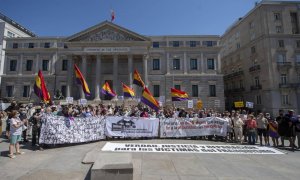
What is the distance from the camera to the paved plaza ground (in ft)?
22.0

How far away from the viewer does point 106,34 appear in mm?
41625

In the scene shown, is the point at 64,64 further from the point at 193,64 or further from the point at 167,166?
the point at 167,166

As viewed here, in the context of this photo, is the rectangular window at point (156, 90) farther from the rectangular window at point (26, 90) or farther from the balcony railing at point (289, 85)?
the rectangular window at point (26, 90)

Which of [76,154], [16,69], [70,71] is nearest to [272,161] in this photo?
[76,154]

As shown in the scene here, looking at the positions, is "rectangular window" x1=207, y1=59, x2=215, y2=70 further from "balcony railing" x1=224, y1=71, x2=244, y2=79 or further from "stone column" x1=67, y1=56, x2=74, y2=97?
"stone column" x1=67, y1=56, x2=74, y2=97

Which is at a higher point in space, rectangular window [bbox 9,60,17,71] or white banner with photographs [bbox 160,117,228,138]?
rectangular window [bbox 9,60,17,71]

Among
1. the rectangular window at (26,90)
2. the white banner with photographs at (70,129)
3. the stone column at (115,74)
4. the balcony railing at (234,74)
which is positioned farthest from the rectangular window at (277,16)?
the rectangular window at (26,90)

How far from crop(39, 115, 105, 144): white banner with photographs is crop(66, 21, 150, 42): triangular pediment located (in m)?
30.8

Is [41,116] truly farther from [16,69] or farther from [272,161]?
[16,69]

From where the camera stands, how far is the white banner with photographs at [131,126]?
532 inches

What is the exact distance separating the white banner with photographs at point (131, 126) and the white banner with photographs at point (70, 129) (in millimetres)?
559

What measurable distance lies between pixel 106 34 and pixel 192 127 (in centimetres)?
3239

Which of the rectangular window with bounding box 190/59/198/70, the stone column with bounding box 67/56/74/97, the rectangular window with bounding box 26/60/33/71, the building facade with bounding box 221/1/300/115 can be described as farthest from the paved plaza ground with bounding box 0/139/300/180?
the rectangular window with bounding box 26/60/33/71

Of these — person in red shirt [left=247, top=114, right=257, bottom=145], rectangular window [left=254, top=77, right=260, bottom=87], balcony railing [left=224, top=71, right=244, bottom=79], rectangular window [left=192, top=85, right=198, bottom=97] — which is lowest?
person in red shirt [left=247, top=114, right=257, bottom=145]
